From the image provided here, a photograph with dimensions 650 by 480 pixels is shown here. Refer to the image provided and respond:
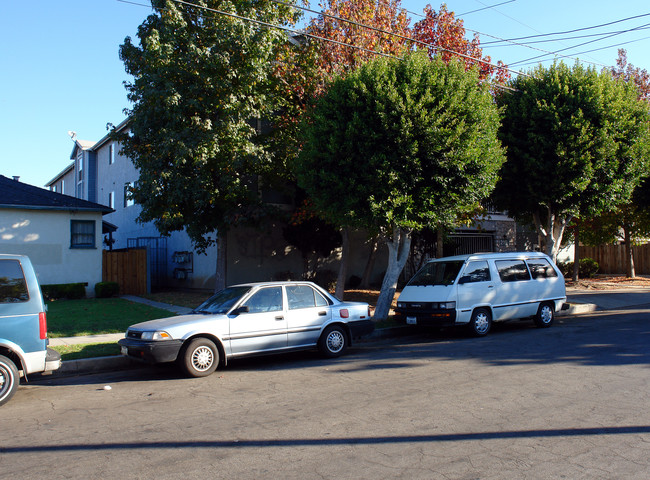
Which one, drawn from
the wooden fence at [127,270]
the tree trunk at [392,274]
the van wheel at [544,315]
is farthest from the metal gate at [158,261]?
the van wheel at [544,315]

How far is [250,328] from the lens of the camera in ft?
28.0

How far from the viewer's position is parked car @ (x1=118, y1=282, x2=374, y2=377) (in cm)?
791

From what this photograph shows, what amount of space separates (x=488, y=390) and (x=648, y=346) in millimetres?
4705

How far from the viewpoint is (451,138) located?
11742 millimetres

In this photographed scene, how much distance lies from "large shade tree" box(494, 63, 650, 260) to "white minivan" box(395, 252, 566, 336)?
3610 millimetres

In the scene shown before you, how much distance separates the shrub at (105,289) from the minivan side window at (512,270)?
14800 mm

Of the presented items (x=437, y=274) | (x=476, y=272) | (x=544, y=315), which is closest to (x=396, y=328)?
(x=437, y=274)

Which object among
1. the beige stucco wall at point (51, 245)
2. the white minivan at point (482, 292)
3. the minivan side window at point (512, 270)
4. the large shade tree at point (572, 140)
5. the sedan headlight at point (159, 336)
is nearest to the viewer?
the sedan headlight at point (159, 336)

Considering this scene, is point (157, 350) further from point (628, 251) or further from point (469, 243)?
point (628, 251)

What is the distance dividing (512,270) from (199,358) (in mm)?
7846

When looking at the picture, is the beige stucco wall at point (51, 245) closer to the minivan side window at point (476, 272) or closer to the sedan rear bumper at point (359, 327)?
the sedan rear bumper at point (359, 327)

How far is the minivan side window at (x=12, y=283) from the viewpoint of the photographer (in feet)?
21.6

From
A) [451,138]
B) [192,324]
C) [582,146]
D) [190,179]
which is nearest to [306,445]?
[192,324]

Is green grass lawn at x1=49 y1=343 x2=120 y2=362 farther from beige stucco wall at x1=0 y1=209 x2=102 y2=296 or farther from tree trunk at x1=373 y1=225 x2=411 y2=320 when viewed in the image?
beige stucco wall at x1=0 y1=209 x2=102 y2=296
